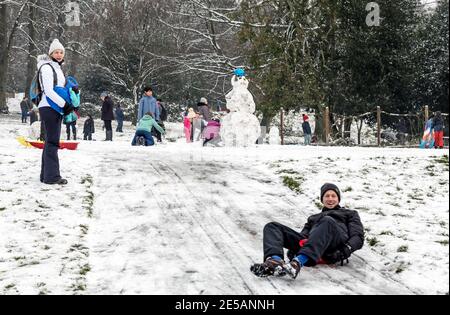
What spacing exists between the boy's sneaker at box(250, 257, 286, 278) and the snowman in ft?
35.8

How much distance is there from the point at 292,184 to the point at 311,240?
14.1 feet

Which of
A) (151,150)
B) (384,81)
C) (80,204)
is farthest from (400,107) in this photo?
(80,204)

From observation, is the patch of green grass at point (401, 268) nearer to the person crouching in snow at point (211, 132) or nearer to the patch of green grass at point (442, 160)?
the patch of green grass at point (442, 160)

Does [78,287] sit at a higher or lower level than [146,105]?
lower

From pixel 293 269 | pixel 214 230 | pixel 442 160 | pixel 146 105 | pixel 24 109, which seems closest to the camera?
pixel 293 269

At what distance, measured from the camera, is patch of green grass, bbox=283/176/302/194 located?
1003 centimetres

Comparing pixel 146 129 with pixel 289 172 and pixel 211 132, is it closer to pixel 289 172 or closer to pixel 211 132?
pixel 211 132

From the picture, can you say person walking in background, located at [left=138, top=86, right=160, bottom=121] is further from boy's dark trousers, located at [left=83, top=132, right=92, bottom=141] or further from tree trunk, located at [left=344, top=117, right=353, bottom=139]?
tree trunk, located at [left=344, top=117, right=353, bottom=139]

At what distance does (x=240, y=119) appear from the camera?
16.7 meters

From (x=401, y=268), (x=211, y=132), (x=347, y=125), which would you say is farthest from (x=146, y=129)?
(x=347, y=125)

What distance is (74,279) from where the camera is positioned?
19.9ft

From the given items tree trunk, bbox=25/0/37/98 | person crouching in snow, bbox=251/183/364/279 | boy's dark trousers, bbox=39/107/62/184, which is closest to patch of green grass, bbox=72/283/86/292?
person crouching in snow, bbox=251/183/364/279

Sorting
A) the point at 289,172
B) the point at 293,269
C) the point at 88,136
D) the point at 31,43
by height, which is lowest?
the point at 293,269
